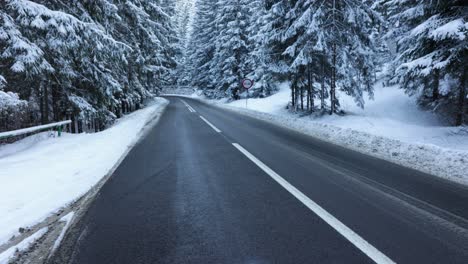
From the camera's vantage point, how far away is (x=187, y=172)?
7.01 meters

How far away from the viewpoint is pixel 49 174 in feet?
22.4

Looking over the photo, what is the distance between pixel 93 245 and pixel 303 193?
10.7 feet

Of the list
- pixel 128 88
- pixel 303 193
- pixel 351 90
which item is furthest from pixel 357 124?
pixel 128 88

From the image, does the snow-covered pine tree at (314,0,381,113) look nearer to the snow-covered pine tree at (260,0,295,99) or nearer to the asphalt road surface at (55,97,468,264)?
the snow-covered pine tree at (260,0,295,99)

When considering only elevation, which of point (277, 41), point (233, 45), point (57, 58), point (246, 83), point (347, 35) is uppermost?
point (233, 45)

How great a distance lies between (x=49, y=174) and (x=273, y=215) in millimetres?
5085

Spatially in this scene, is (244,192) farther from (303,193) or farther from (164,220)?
(164,220)

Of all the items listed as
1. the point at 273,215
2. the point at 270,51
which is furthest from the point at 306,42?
the point at 273,215

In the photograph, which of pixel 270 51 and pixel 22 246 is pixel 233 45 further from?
pixel 22 246

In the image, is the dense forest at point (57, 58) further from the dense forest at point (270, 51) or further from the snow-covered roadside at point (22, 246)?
the snow-covered roadside at point (22, 246)

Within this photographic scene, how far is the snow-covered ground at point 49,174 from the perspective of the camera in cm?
469

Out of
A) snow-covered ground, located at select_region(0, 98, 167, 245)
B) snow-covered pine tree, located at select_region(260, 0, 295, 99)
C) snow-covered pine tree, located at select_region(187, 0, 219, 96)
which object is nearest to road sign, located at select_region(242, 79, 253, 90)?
snow-covered pine tree, located at select_region(260, 0, 295, 99)

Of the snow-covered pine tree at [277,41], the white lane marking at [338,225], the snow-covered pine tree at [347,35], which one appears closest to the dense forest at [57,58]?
the white lane marking at [338,225]

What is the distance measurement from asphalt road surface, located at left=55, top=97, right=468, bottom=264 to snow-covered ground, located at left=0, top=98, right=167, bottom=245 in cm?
60
